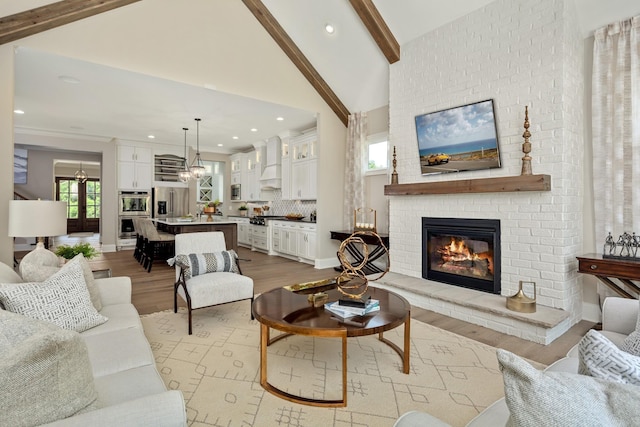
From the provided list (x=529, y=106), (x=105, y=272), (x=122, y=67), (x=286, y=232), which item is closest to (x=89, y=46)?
(x=122, y=67)

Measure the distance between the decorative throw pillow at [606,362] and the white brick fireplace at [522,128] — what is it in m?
2.50

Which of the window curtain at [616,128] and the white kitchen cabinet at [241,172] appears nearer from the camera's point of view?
the window curtain at [616,128]

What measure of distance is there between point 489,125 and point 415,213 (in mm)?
1422

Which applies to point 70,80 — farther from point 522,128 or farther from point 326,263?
point 522,128

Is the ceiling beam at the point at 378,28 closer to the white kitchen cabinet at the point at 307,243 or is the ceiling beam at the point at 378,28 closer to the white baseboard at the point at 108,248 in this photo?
the white kitchen cabinet at the point at 307,243

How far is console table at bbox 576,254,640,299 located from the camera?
9.04 feet

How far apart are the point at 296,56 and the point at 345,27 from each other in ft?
3.52

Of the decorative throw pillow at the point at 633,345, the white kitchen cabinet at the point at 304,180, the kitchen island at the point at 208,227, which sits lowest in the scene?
the decorative throw pillow at the point at 633,345

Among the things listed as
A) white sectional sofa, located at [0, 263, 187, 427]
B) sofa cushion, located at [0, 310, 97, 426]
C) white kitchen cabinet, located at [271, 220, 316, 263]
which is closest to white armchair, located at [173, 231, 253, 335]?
white sectional sofa, located at [0, 263, 187, 427]

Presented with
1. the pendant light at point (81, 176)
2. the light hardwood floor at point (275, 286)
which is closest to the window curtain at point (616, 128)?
the light hardwood floor at point (275, 286)

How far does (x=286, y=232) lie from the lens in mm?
7199

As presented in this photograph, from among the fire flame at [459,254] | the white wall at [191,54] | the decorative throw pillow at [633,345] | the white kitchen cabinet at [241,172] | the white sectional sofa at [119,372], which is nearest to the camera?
the white sectional sofa at [119,372]

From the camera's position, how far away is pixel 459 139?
3.98 metres

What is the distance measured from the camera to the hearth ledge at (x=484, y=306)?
2.96 meters
